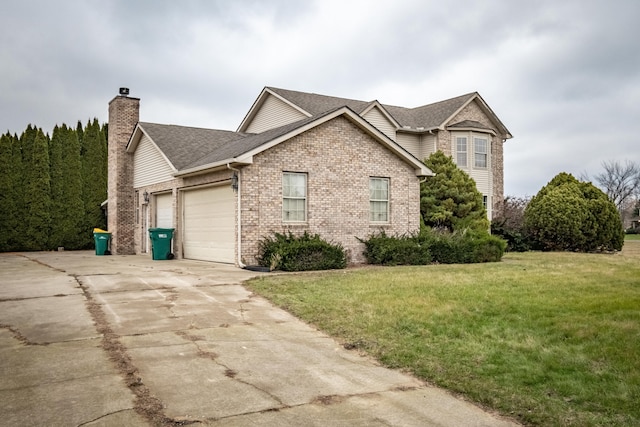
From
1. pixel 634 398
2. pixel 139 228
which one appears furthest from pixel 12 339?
pixel 139 228

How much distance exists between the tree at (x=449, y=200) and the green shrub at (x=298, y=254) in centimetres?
702

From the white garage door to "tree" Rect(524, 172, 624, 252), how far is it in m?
15.3

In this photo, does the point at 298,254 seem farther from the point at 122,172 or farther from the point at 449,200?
the point at 122,172

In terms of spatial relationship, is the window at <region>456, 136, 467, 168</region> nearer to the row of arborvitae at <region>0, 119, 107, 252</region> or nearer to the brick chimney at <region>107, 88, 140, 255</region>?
the brick chimney at <region>107, 88, 140, 255</region>

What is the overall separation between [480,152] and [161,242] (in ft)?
57.0

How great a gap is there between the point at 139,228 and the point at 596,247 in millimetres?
20524

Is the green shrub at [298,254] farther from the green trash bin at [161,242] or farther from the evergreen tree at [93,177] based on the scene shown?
the evergreen tree at [93,177]

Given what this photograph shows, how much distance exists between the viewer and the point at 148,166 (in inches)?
917

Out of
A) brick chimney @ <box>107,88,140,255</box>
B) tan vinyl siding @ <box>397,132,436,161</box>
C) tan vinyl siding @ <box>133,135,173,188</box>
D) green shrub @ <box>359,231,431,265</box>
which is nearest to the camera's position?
green shrub @ <box>359,231,431,265</box>

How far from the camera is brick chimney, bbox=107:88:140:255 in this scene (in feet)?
80.5

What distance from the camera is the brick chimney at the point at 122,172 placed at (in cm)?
2453

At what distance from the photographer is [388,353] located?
269 inches

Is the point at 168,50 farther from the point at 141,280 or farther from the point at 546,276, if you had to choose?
the point at 546,276

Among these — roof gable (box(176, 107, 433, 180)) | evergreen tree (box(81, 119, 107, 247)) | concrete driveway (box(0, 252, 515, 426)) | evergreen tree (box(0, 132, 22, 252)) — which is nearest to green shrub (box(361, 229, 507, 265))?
roof gable (box(176, 107, 433, 180))
